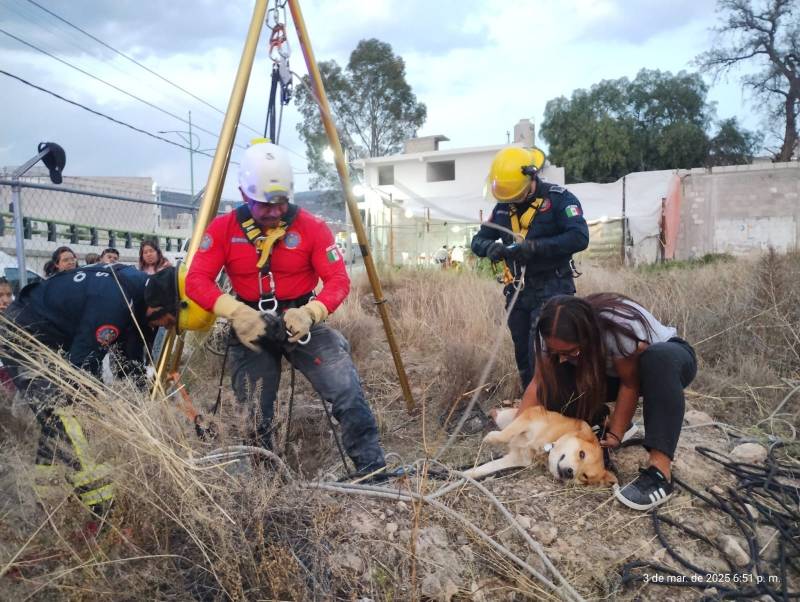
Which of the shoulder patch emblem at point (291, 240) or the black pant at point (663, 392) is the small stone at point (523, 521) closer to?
the black pant at point (663, 392)

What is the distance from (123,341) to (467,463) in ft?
5.71

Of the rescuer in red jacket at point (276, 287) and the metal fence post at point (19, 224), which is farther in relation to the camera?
the metal fence post at point (19, 224)

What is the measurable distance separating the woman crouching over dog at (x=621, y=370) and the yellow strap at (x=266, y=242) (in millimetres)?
1358

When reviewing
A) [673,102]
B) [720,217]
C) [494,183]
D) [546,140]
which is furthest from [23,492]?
[673,102]

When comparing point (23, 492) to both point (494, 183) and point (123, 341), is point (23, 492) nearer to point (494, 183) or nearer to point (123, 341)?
point (123, 341)

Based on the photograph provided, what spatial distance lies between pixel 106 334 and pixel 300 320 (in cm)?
82

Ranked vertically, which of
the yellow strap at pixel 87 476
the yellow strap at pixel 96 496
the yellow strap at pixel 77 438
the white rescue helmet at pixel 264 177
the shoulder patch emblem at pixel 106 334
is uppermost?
the white rescue helmet at pixel 264 177

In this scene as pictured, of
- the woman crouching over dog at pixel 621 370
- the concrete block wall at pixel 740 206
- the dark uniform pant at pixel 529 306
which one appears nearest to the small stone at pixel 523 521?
the woman crouching over dog at pixel 621 370

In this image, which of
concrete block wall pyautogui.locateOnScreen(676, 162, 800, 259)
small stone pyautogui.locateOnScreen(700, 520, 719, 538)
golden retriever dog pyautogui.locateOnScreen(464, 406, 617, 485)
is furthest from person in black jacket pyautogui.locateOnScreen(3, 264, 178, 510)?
concrete block wall pyautogui.locateOnScreen(676, 162, 800, 259)

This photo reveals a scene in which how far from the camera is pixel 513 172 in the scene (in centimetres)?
358

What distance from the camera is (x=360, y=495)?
2318 mm

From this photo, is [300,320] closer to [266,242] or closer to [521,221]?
[266,242]

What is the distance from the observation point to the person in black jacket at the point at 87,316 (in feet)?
7.98

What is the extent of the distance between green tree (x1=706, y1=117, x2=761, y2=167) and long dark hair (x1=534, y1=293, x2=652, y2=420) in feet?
97.3
